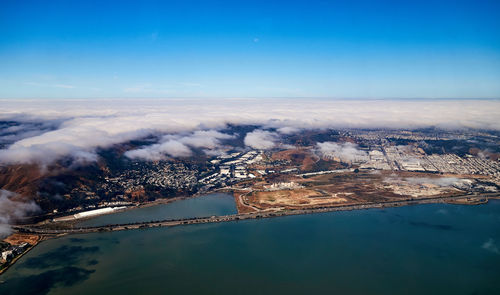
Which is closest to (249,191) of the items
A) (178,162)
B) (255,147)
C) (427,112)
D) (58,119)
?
(178,162)

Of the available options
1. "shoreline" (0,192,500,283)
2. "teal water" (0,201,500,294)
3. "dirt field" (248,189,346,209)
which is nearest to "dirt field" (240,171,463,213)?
"dirt field" (248,189,346,209)

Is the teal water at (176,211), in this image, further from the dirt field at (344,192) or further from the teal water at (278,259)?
Result: the teal water at (278,259)

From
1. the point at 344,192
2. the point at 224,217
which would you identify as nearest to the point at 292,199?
the point at 344,192

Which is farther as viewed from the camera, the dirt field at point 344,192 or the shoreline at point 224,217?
the dirt field at point 344,192

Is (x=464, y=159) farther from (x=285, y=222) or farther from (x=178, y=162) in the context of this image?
(x=178, y=162)

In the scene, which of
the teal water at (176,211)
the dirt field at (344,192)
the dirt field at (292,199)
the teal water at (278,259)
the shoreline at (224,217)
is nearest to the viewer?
the teal water at (278,259)

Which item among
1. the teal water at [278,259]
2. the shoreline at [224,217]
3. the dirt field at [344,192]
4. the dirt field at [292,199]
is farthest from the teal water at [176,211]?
the dirt field at [292,199]

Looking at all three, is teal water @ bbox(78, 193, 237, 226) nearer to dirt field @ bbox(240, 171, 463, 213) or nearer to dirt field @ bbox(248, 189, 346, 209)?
dirt field @ bbox(240, 171, 463, 213)
